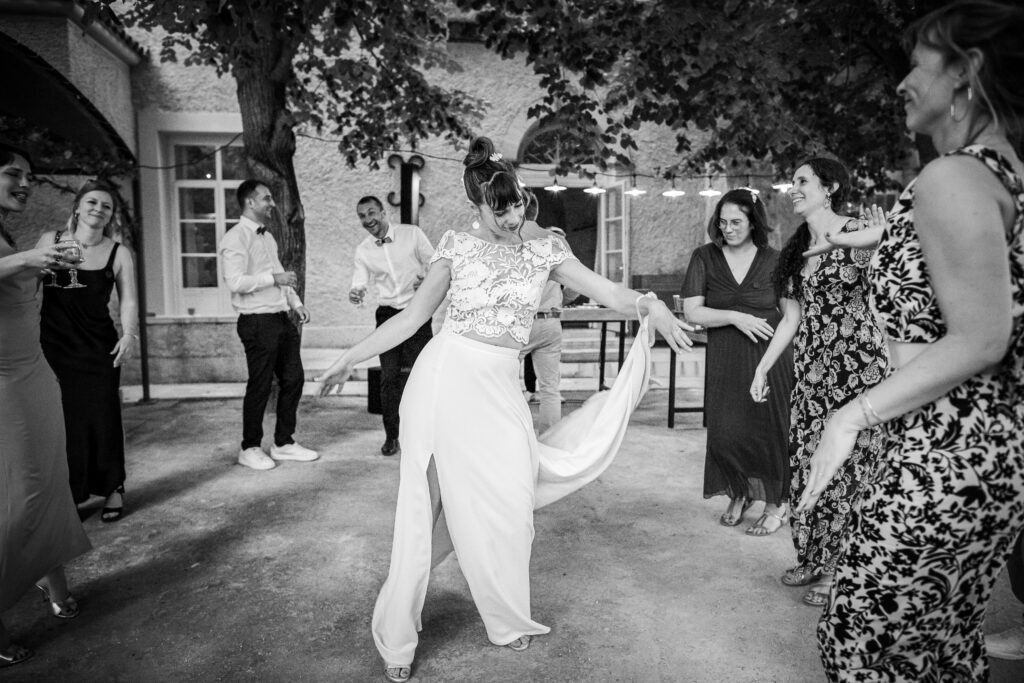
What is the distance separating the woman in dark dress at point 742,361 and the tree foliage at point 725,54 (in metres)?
2.38

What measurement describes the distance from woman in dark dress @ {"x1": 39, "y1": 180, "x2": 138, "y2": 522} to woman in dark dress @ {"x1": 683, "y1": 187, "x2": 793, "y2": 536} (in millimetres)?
3401

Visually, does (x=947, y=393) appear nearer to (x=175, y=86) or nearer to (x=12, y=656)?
(x=12, y=656)

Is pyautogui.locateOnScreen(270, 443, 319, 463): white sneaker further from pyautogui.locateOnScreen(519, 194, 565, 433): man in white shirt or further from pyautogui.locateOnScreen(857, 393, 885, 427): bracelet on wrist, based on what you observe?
pyautogui.locateOnScreen(857, 393, 885, 427): bracelet on wrist

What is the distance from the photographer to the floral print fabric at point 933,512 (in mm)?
1436

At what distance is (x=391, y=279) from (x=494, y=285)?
351cm

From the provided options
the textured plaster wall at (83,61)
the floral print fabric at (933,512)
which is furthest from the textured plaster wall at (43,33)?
the floral print fabric at (933,512)

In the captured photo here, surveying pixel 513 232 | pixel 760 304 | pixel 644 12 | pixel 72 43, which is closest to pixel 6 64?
pixel 72 43

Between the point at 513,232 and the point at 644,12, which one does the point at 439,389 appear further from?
the point at 644,12

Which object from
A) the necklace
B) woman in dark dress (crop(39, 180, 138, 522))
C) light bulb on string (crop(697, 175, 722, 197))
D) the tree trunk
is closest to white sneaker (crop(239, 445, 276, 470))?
woman in dark dress (crop(39, 180, 138, 522))

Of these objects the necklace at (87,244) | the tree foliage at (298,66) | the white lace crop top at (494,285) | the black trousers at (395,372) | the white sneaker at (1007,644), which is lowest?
the white sneaker at (1007,644)

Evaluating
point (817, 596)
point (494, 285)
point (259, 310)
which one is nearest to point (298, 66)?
point (259, 310)

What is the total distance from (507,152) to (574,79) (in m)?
1.49

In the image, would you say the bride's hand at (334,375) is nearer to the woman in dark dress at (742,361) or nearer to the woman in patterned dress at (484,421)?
the woman in patterned dress at (484,421)

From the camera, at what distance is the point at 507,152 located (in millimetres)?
11531
